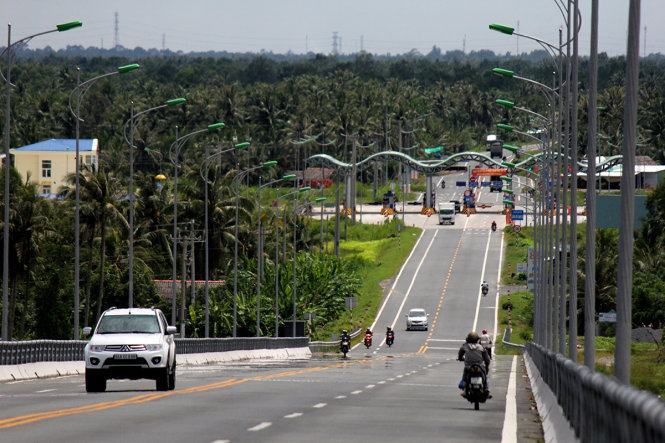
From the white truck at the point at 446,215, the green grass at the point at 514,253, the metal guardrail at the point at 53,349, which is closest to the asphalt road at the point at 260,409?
the metal guardrail at the point at 53,349

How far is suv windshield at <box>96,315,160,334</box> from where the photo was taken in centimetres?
3481

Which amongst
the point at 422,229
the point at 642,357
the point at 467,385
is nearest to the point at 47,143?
the point at 422,229

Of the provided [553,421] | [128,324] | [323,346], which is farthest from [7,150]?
[323,346]

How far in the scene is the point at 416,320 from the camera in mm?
121875

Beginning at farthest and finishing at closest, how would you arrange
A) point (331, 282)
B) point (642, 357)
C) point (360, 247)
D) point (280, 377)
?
point (360, 247), point (331, 282), point (642, 357), point (280, 377)

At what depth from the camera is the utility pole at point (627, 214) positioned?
1702 cm

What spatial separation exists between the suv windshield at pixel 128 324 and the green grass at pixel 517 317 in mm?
70154

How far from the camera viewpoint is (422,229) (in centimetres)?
18162

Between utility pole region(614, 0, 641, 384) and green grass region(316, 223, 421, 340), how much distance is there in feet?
329

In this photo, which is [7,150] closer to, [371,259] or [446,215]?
[371,259]

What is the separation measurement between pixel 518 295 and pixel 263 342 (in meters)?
56.2

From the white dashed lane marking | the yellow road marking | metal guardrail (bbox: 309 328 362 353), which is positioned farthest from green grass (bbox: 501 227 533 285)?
the white dashed lane marking

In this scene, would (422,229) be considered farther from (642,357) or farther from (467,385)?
(467,385)

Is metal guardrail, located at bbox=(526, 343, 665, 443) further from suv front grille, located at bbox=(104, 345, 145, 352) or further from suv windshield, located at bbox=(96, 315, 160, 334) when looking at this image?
suv windshield, located at bbox=(96, 315, 160, 334)
